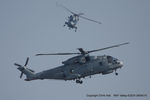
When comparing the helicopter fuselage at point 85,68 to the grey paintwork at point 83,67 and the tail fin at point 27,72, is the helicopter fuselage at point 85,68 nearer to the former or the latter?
the grey paintwork at point 83,67

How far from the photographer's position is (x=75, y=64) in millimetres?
56844

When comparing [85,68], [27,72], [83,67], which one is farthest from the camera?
[27,72]

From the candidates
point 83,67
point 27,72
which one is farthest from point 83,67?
point 27,72

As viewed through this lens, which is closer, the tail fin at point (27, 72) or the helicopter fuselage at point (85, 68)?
Result: the helicopter fuselage at point (85, 68)

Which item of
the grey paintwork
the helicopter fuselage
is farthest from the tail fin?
the helicopter fuselage

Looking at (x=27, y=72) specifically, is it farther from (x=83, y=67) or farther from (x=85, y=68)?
(x=85, y=68)

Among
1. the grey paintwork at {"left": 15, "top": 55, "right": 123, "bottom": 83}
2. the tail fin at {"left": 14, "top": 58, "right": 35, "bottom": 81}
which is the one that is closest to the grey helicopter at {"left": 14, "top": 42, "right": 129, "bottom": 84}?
the grey paintwork at {"left": 15, "top": 55, "right": 123, "bottom": 83}

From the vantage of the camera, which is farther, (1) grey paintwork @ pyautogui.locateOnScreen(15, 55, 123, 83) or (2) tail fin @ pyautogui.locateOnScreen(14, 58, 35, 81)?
(2) tail fin @ pyautogui.locateOnScreen(14, 58, 35, 81)

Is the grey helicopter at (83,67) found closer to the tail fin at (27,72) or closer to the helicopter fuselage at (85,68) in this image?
the helicopter fuselage at (85,68)

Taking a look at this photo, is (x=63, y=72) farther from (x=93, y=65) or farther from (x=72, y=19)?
(x=72, y=19)

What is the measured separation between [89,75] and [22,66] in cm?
1449

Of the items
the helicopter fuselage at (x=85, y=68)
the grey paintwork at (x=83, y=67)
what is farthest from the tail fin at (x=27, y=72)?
the helicopter fuselage at (x=85, y=68)

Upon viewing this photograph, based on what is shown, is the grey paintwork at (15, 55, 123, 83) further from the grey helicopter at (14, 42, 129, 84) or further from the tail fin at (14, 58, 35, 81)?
the tail fin at (14, 58, 35, 81)

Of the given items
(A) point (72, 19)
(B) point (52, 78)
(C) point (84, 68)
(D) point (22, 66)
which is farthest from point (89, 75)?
(A) point (72, 19)
